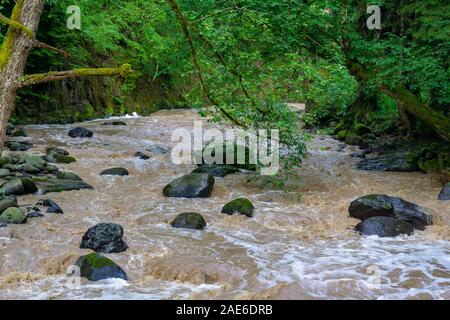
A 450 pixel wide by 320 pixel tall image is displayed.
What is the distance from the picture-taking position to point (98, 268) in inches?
242

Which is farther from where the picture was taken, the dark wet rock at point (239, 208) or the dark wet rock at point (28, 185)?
the dark wet rock at point (28, 185)

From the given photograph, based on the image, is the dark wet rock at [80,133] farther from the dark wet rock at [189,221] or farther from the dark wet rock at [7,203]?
the dark wet rock at [189,221]

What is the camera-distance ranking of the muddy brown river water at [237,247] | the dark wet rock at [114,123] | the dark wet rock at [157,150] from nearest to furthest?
the muddy brown river water at [237,247] < the dark wet rock at [157,150] < the dark wet rock at [114,123]

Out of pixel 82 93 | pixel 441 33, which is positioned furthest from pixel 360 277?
pixel 82 93

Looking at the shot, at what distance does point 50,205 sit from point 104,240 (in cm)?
255

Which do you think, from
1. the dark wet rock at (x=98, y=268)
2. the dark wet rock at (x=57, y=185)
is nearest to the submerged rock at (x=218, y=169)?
the dark wet rock at (x=57, y=185)

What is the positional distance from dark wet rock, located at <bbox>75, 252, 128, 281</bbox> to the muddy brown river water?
127 mm

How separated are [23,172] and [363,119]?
15.2 m

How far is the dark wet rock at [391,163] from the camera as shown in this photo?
543 inches

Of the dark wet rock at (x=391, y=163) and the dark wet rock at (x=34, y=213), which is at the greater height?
the dark wet rock at (x=391, y=163)

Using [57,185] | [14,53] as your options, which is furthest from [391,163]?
[14,53]

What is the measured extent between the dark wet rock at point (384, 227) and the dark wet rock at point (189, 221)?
2.80m

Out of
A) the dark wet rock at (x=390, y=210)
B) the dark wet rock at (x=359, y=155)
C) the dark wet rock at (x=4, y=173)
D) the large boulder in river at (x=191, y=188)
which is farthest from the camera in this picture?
the dark wet rock at (x=359, y=155)
